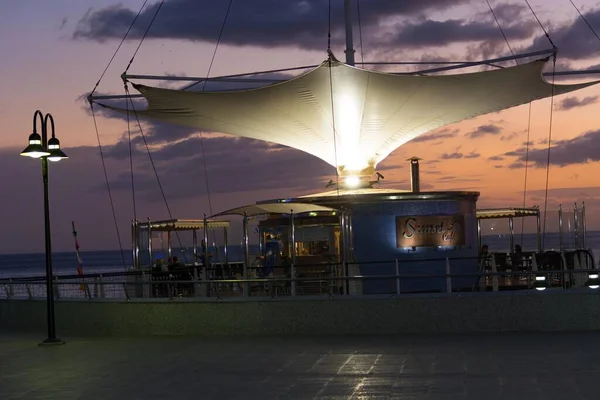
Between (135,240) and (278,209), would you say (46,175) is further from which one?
(135,240)

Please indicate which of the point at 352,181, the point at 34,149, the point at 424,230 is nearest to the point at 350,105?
the point at 352,181

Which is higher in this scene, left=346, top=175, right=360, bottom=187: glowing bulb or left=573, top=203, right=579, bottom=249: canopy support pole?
left=346, top=175, right=360, bottom=187: glowing bulb

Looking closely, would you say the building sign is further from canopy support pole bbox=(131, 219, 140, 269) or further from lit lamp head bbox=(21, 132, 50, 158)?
lit lamp head bbox=(21, 132, 50, 158)

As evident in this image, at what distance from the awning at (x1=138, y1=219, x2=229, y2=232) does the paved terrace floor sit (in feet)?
33.4

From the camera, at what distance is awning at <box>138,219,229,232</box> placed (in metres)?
29.8

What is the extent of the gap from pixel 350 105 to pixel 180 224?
6.73m

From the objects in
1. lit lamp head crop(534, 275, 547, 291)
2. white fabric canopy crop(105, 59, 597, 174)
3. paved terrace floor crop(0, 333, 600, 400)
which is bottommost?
paved terrace floor crop(0, 333, 600, 400)

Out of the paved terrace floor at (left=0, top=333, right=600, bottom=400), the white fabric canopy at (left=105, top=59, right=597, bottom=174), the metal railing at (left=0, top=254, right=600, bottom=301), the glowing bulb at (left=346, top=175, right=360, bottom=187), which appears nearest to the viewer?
the paved terrace floor at (left=0, top=333, right=600, bottom=400)

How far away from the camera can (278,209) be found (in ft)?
81.7

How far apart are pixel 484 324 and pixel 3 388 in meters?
9.32

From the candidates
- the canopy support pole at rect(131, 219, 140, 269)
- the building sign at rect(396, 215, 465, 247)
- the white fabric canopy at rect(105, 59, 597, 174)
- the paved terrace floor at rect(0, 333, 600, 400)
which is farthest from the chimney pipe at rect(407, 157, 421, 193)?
the paved terrace floor at rect(0, 333, 600, 400)

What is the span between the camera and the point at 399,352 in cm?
1652

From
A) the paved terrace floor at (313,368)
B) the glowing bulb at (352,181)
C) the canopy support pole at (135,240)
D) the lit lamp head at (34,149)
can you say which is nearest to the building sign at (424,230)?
the glowing bulb at (352,181)

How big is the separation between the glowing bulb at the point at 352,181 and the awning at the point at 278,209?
19.5 ft
